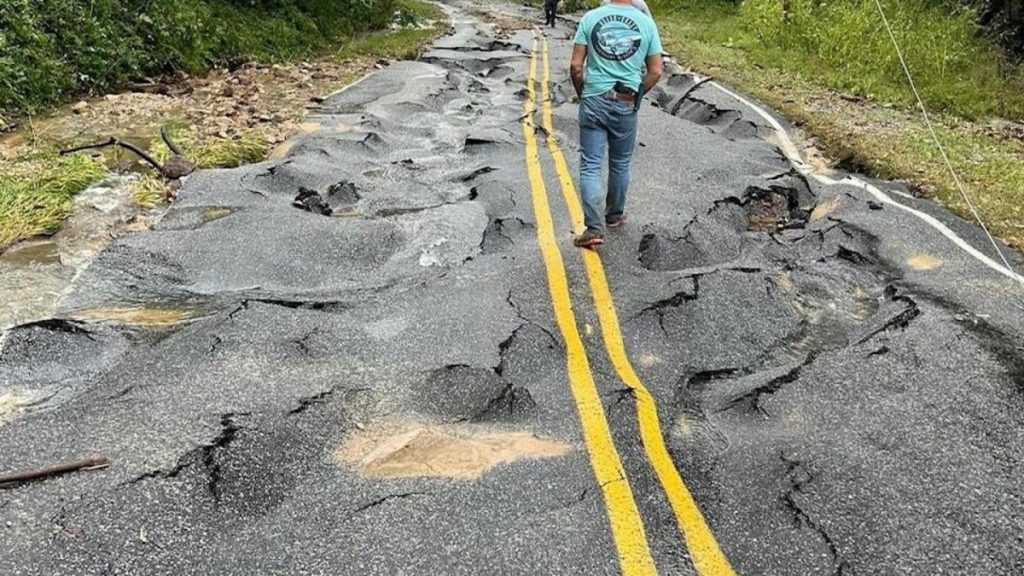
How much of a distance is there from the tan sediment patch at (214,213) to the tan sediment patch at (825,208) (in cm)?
488

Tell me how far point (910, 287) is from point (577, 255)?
7.22ft

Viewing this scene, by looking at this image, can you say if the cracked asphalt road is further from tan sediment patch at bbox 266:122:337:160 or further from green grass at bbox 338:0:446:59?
green grass at bbox 338:0:446:59

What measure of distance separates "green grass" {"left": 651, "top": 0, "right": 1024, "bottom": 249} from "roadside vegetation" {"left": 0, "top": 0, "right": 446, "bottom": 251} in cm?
651

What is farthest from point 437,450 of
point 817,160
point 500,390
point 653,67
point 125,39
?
point 125,39

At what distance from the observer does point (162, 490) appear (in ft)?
10.1

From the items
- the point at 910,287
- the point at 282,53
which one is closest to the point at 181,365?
the point at 910,287

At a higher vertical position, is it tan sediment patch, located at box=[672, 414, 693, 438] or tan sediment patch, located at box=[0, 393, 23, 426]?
tan sediment patch, located at box=[672, 414, 693, 438]

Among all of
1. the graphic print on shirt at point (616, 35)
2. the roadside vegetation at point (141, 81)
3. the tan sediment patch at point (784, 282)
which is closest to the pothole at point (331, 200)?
the roadside vegetation at point (141, 81)

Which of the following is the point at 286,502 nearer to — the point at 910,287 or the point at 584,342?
the point at 584,342

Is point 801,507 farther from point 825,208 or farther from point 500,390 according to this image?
point 825,208

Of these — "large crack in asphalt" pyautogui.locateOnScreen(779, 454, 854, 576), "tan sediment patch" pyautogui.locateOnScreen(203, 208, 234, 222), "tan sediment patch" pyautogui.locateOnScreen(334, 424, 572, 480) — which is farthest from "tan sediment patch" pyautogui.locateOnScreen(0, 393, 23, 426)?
"large crack in asphalt" pyautogui.locateOnScreen(779, 454, 854, 576)

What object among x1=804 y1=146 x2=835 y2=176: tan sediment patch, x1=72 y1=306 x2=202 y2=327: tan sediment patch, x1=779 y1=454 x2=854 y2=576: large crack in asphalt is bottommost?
x1=72 y1=306 x2=202 y2=327: tan sediment patch

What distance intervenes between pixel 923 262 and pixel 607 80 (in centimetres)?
257

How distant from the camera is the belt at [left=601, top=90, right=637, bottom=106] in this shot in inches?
222
